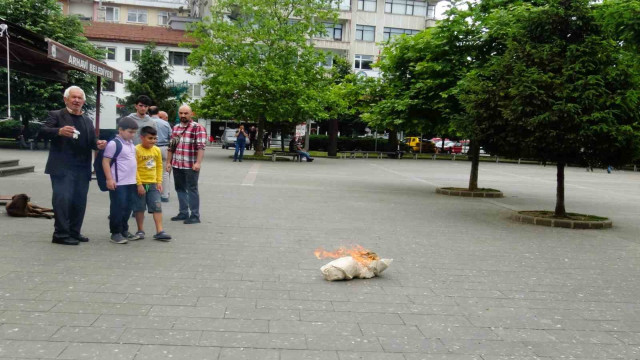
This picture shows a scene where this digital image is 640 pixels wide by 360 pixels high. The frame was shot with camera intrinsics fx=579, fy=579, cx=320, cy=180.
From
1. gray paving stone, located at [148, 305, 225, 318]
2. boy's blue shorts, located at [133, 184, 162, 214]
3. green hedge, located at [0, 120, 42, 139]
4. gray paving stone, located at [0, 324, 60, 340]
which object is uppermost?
green hedge, located at [0, 120, 42, 139]

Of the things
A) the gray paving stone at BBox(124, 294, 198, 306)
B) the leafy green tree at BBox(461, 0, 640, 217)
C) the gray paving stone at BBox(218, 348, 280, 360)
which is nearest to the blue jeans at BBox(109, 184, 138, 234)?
the gray paving stone at BBox(124, 294, 198, 306)

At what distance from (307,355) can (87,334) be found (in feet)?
5.05

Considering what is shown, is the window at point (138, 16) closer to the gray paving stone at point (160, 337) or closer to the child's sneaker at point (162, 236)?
the child's sneaker at point (162, 236)

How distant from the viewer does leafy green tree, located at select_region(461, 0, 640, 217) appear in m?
10.1

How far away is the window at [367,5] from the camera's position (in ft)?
209

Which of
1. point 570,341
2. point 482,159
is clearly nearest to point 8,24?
point 570,341

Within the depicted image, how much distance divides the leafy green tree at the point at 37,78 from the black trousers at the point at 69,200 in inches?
1038

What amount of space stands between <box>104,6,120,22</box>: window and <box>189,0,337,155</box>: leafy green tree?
4482cm

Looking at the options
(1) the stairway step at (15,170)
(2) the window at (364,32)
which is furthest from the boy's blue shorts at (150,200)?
(2) the window at (364,32)

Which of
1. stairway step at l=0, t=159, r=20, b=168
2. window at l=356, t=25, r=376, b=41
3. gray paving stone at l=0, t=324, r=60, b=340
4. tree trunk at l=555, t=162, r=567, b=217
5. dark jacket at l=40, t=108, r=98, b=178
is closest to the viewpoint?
gray paving stone at l=0, t=324, r=60, b=340

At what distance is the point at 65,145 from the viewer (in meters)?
6.88

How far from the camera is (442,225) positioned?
1009 centimetres

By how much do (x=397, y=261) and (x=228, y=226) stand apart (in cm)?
308

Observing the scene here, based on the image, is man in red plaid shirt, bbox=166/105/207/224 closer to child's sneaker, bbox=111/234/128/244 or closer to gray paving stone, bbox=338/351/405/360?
child's sneaker, bbox=111/234/128/244
